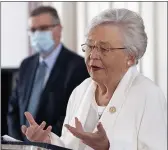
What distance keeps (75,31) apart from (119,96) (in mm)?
2720

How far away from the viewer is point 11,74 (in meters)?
3.50

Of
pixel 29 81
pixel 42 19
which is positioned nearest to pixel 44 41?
pixel 42 19

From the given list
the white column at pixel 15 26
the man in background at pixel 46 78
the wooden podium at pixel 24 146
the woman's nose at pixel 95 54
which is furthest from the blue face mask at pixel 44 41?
the wooden podium at pixel 24 146

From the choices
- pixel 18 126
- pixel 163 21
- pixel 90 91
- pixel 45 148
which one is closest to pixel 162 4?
pixel 163 21

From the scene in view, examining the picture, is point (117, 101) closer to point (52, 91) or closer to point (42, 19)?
point (52, 91)

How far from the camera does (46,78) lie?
2.99m

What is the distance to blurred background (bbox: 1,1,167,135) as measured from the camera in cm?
377

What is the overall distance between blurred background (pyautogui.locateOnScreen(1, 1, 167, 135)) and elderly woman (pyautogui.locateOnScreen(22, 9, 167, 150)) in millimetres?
1642

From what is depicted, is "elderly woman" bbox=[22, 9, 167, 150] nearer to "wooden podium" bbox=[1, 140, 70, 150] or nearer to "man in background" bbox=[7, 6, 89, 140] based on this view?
"wooden podium" bbox=[1, 140, 70, 150]

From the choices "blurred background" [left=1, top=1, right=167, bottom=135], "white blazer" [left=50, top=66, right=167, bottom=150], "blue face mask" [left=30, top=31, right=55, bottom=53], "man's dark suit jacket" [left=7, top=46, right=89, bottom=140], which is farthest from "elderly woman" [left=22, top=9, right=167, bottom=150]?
"blurred background" [left=1, top=1, right=167, bottom=135]

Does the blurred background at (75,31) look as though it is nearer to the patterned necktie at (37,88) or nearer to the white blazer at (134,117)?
the patterned necktie at (37,88)

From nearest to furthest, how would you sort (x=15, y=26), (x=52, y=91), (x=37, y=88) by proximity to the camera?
(x=52, y=91) < (x=37, y=88) < (x=15, y=26)

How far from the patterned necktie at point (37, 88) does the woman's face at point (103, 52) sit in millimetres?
1294

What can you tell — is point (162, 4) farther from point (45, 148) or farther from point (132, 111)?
point (45, 148)
